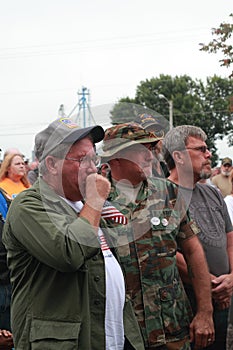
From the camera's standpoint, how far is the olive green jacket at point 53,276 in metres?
2.55

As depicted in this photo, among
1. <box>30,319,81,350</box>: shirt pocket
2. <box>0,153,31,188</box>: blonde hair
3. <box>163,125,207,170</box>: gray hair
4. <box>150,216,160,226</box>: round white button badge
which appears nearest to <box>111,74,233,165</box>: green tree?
<box>0,153,31,188</box>: blonde hair

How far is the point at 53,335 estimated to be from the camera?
258 cm

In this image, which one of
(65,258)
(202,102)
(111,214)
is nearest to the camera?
(65,258)

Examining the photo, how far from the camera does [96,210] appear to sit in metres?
2.68

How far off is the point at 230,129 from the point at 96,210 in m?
35.1

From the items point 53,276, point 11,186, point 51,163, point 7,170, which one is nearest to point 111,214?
point 51,163

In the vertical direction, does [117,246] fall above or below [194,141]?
below

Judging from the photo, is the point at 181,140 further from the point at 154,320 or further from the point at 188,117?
the point at 188,117

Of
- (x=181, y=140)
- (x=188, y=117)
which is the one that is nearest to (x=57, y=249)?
(x=181, y=140)

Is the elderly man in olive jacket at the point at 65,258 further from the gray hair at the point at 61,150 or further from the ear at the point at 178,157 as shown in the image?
the ear at the point at 178,157

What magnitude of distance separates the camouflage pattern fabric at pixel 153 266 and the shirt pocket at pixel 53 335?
0.78 metres

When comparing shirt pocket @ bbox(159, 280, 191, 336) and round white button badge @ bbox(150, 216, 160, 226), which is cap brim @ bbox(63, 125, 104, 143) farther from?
shirt pocket @ bbox(159, 280, 191, 336)

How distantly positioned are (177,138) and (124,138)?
87 cm

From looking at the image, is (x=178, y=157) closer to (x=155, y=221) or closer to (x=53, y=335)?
(x=155, y=221)
